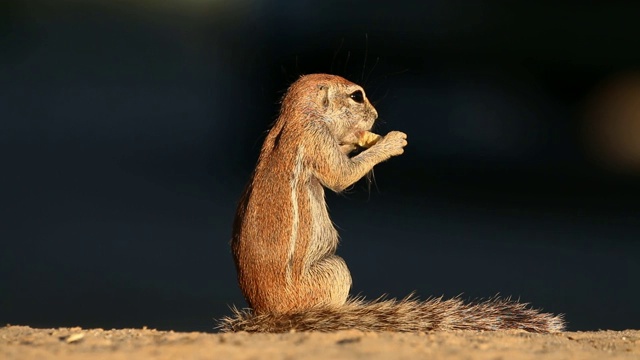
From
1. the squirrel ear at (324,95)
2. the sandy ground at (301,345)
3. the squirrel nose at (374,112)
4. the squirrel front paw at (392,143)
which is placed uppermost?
the squirrel ear at (324,95)

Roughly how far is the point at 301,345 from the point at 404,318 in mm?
1348

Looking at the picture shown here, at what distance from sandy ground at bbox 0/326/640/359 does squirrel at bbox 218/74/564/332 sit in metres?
0.46

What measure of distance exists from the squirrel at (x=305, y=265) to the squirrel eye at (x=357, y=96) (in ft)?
2.13

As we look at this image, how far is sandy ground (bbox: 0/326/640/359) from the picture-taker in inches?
206

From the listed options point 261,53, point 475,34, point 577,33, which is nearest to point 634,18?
point 577,33

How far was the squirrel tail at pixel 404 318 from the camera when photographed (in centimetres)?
659

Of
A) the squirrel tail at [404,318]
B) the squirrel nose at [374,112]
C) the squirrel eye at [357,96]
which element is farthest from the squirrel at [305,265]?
the squirrel nose at [374,112]

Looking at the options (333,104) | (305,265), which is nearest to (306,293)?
(305,265)

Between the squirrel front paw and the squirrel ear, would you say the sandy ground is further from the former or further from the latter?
the squirrel ear

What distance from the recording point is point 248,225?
22.4 ft

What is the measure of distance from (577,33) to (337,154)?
10488mm

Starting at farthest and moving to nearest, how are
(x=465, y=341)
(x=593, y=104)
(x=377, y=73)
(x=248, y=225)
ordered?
(x=593, y=104) → (x=377, y=73) → (x=248, y=225) → (x=465, y=341)

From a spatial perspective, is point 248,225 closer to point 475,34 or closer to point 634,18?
point 475,34

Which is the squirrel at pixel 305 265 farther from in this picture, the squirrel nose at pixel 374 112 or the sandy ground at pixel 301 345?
the squirrel nose at pixel 374 112
